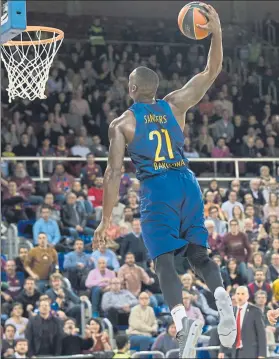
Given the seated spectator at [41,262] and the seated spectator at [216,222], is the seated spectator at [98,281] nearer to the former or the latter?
the seated spectator at [41,262]

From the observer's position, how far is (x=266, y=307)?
18.7 meters

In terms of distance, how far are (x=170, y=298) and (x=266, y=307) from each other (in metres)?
10.2

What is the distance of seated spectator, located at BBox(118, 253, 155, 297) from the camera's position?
1859 cm

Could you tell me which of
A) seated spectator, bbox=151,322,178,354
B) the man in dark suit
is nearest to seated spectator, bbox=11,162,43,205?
seated spectator, bbox=151,322,178,354

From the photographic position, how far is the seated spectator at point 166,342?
55.9 ft

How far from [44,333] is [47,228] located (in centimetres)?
329

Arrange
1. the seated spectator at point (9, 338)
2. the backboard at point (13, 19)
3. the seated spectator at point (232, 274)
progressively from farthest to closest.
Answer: the seated spectator at point (232, 274), the seated spectator at point (9, 338), the backboard at point (13, 19)

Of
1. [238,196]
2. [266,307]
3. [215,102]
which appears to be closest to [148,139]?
[266,307]

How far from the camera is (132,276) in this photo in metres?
18.7

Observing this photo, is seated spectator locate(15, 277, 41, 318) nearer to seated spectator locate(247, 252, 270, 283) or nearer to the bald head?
seated spectator locate(247, 252, 270, 283)

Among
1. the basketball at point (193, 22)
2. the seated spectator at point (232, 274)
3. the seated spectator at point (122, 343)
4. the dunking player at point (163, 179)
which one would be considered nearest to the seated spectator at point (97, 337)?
the seated spectator at point (122, 343)

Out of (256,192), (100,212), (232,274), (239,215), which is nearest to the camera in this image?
(232,274)

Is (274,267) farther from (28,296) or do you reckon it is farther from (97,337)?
(28,296)

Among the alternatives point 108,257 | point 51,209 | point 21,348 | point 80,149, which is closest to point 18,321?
point 21,348
